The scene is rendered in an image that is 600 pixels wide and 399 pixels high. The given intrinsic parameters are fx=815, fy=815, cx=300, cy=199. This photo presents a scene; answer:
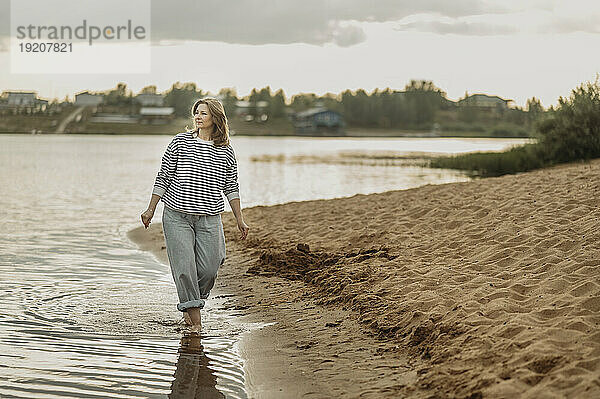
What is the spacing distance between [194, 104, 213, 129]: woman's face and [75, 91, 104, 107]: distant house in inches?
5233

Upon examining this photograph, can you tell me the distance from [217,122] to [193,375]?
2182mm

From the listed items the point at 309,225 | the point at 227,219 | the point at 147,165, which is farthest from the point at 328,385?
the point at 147,165

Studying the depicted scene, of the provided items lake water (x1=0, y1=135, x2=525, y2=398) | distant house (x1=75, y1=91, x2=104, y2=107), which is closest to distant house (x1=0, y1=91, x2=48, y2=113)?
distant house (x1=75, y1=91, x2=104, y2=107)

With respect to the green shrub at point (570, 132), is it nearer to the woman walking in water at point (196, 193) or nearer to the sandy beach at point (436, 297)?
the sandy beach at point (436, 297)

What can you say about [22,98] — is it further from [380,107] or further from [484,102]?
[484,102]

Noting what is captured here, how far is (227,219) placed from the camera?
16.3 meters

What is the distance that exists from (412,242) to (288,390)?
4.71m

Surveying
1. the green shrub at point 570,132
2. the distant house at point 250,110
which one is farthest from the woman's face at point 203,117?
the distant house at point 250,110

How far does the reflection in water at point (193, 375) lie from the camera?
5766mm

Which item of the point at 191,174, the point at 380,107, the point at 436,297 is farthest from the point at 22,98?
the point at 436,297

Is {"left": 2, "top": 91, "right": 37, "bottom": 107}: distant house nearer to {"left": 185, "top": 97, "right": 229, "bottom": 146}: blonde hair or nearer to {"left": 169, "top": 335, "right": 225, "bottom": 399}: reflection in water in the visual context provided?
{"left": 185, "top": 97, "right": 229, "bottom": 146}: blonde hair

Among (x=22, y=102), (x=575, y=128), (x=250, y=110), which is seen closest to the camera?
(x=575, y=128)

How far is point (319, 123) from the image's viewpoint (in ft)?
437

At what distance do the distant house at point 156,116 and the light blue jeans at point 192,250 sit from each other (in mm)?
126933
